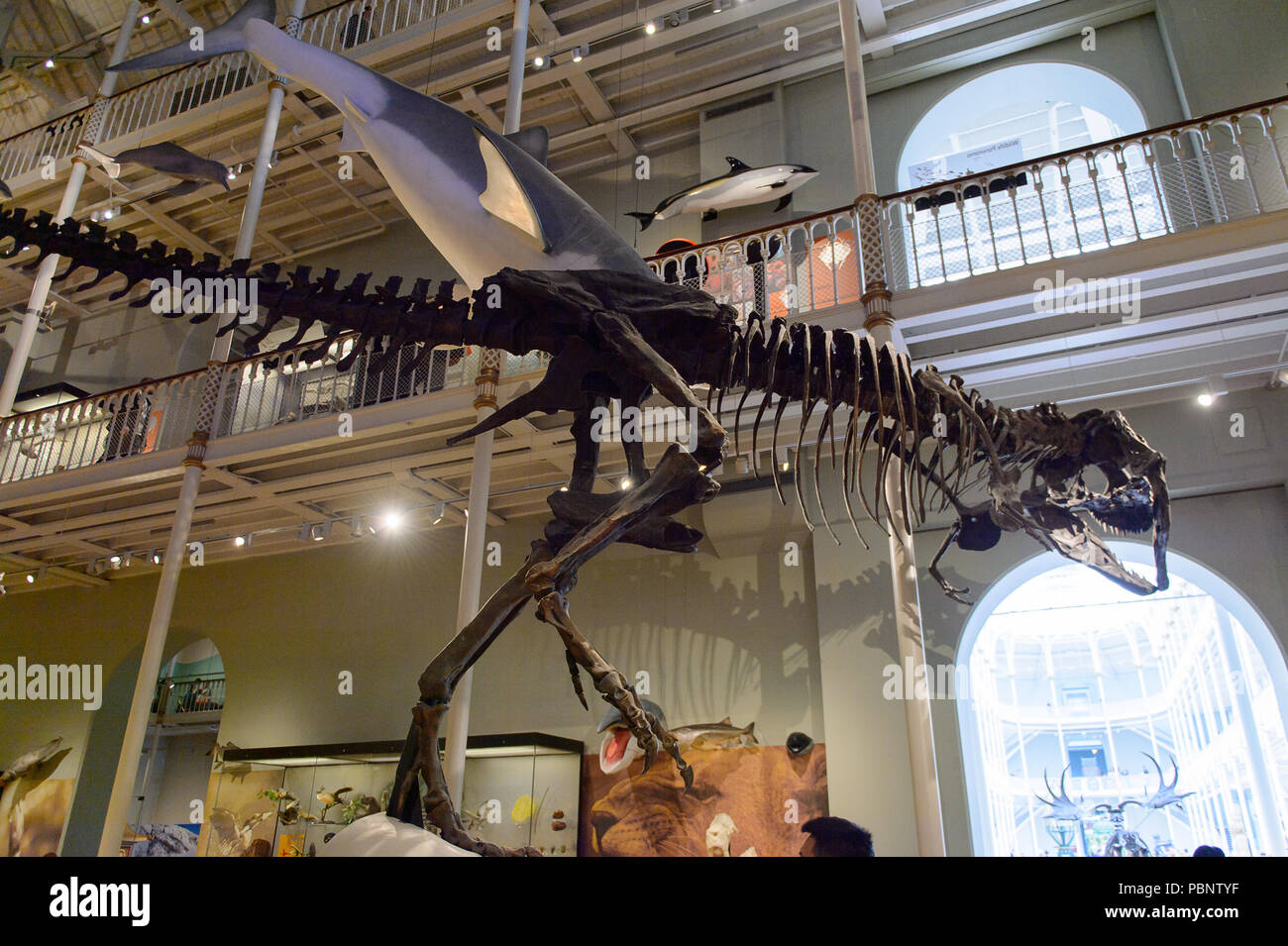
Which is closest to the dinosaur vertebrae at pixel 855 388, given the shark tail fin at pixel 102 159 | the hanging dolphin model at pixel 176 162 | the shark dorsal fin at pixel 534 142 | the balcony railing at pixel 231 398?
the shark dorsal fin at pixel 534 142

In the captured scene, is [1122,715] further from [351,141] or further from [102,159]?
[102,159]

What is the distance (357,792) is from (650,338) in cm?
843

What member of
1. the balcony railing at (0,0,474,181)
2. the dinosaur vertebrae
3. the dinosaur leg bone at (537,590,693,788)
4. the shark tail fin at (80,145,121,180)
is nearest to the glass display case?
the dinosaur vertebrae

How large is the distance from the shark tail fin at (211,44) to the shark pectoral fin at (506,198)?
1.68 metres

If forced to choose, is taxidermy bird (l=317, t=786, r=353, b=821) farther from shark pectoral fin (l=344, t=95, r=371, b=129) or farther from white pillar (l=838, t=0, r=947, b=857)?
shark pectoral fin (l=344, t=95, r=371, b=129)

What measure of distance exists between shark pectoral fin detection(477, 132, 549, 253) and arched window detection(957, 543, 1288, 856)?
6.18m

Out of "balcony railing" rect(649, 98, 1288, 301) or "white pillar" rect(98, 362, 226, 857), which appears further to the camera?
"white pillar" rect(98, 362, 226, 857)

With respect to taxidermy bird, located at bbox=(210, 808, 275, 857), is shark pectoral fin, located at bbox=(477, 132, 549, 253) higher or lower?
higher

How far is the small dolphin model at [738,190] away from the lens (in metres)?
9.88

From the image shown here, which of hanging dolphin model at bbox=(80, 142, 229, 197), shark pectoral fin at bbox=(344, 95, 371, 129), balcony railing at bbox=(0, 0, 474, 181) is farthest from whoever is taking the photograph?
balcony railing at bbox=(0, 0, 474, 181)

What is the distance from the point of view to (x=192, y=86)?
12414mm

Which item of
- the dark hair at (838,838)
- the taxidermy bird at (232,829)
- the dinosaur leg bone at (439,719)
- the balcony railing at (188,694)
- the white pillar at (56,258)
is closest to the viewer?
A: the dinosaur leg bone at (439,719)

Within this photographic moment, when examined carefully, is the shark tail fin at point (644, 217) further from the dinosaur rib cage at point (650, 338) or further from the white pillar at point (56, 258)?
the dinosaur rib cage at point (650, 338)

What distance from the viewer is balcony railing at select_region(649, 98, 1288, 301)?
6484 mm
